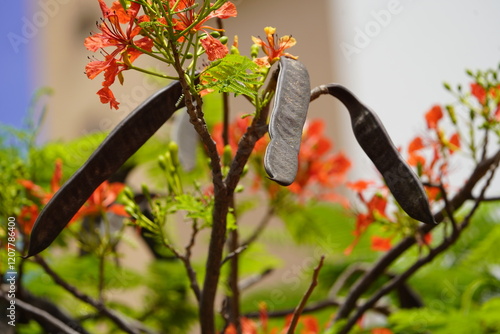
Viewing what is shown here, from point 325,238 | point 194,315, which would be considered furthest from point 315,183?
point 194,315

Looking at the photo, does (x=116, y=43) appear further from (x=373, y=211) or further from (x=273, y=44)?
(x=373, y=211)

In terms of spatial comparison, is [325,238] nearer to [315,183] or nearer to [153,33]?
[315,183]

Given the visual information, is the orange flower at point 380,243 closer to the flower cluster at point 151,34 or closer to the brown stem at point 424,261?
the brown stem at point 424,261

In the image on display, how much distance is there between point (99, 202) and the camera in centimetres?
77

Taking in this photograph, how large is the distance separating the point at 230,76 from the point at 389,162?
4.4 inches

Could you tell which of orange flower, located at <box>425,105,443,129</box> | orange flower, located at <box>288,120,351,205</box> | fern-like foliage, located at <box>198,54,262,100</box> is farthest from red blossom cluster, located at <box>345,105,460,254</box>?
fern-like foliage, located at <box>198,54,262,100</box>

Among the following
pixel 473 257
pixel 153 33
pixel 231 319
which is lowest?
pixel 473 257

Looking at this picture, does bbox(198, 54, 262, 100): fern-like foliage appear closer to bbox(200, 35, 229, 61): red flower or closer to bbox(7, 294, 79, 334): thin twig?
bbox(200, 35, 229, 61): red flower

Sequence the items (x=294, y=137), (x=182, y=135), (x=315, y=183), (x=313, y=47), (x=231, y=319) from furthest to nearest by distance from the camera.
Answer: (x=313, y=47) < (x=315, y=183) < (x=182, y=135) < (x=231, y=319) < (x=294, y=137)

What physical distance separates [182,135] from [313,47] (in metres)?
1.69

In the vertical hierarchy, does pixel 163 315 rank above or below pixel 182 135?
below

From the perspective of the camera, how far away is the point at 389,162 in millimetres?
409

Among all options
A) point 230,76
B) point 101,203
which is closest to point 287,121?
point 230,76

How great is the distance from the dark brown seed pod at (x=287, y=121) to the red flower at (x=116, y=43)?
0.09 m
